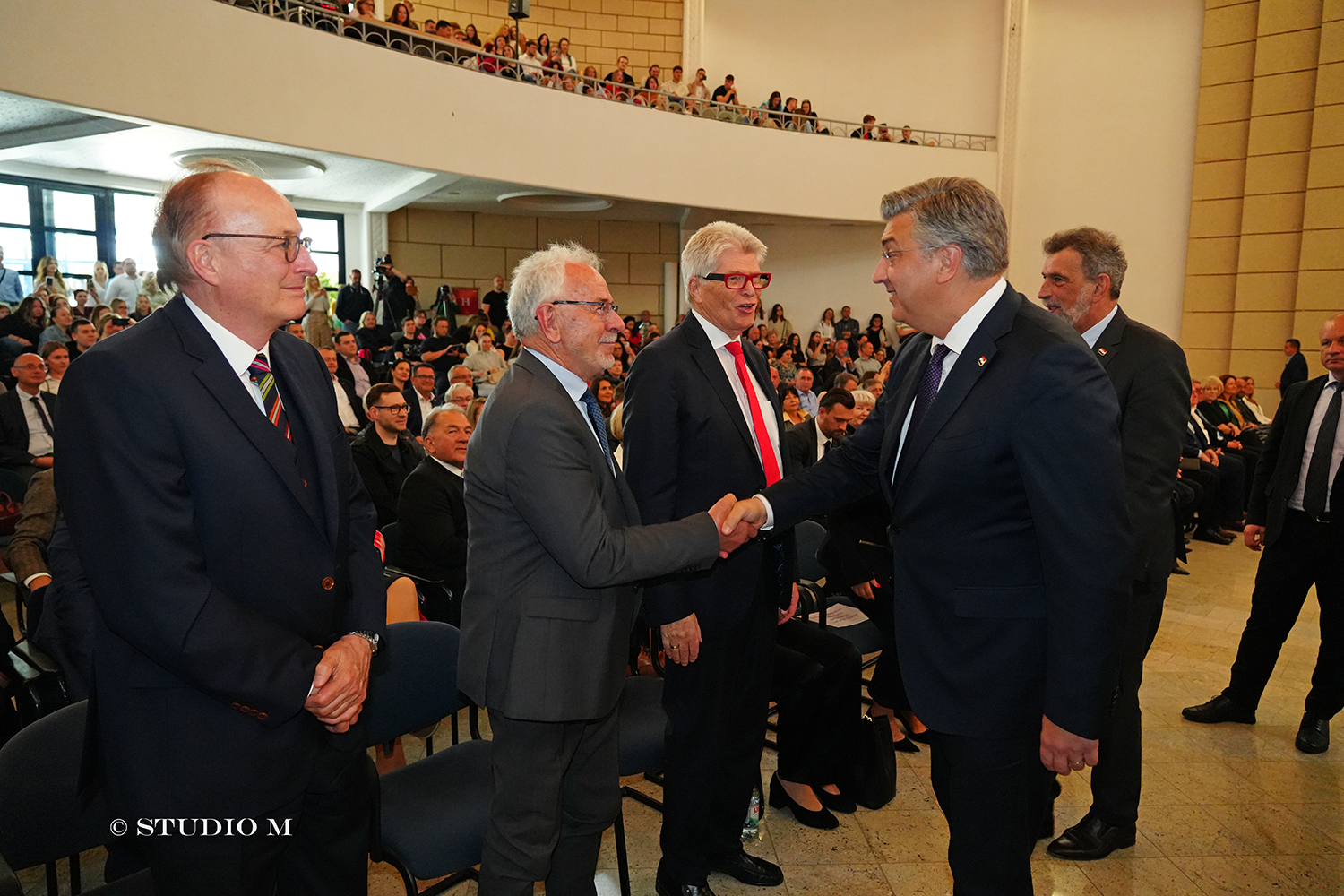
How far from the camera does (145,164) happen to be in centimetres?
1081

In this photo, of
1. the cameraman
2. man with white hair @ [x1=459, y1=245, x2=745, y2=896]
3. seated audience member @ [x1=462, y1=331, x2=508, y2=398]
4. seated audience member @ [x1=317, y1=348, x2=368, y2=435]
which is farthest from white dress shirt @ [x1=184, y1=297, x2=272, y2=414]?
the cameraman

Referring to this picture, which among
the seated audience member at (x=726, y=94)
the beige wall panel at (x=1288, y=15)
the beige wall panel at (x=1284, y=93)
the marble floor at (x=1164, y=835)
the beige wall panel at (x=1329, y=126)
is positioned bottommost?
the marble floor at (x=1164, y=835)

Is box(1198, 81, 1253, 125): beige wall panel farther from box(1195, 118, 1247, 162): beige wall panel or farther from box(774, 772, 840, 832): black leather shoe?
box(774, 772, 840, 832): black leather shoe

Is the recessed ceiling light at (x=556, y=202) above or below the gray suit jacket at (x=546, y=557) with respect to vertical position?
above

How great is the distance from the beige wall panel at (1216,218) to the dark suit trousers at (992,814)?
14.1 metres

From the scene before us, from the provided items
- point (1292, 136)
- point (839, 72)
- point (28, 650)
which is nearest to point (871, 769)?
point (28, 650)

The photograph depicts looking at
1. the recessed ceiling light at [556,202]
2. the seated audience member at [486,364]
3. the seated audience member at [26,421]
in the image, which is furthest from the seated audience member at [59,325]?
the recessed ceiling light at [556,202]

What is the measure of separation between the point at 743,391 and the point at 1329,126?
1337cm

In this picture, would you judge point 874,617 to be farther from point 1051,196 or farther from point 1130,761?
point 1051,196

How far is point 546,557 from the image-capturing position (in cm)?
173

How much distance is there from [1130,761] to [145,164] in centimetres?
1233

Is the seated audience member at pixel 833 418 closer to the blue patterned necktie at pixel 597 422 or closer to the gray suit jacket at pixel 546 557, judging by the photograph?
the blue patterned necktie at pixel 597 422

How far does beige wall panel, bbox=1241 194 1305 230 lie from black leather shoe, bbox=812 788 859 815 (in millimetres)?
13028

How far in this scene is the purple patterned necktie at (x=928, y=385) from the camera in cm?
176
